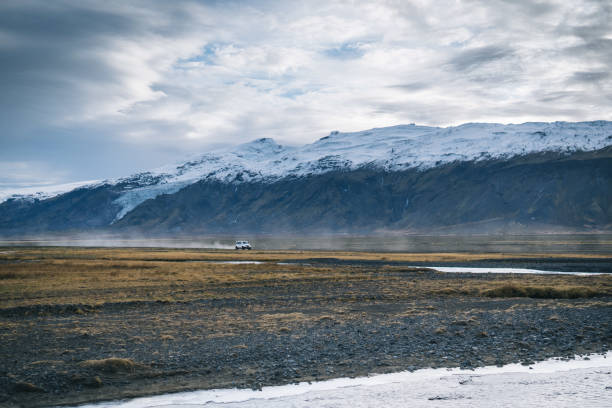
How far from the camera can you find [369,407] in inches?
548

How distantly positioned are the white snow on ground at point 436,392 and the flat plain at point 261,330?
0.63 meters

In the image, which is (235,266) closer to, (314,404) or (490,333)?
(490,333)

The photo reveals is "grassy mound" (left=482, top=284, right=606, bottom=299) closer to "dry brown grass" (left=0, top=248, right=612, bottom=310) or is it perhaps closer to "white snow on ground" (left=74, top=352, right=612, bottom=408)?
"dry brown grass" (left=0, top=248, right=612, bottom=310)

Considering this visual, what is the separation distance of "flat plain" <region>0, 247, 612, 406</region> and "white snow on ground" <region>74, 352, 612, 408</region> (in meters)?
0.63

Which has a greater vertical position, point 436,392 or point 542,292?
point 542,292

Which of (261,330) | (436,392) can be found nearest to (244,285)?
(261,330)

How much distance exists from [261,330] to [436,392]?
9126 millimetres

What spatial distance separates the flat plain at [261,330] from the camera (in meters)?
16.1

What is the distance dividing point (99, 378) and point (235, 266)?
39.8 metres

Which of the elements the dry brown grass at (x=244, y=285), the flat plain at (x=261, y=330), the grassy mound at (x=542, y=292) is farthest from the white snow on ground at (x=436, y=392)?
the grassy mound at (x=542, y=292)

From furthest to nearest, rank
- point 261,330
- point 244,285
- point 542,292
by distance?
point 244,285 < point 542,292 < point 261,330

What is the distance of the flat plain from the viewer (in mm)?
16125

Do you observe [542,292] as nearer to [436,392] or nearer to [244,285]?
[436,392]

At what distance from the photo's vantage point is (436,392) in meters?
15.0
